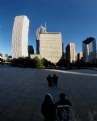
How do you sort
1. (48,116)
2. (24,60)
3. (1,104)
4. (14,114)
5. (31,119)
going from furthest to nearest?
(24,60) < (1,104) < (14,114) < (31,119) < (48,116)

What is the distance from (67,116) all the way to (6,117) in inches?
148

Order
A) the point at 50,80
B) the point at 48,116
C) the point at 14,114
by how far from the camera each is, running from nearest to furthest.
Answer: the point at 48,116
the point at 14,114
the point at 50,80

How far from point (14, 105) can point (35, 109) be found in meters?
1.70

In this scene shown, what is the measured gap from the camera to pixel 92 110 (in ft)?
43.8

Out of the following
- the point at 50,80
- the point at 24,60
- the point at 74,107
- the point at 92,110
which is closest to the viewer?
the point at 92,110

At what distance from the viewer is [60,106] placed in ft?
30.0

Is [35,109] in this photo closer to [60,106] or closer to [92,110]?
[92,110]

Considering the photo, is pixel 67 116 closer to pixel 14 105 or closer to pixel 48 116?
pixel 48 116

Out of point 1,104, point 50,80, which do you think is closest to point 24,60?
point 50,80

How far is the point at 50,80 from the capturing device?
25.9 metres

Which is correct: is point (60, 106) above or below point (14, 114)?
above

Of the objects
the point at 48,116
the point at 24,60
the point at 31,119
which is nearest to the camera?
the point at 48,116

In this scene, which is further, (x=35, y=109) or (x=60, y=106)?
(x=35, y=109)

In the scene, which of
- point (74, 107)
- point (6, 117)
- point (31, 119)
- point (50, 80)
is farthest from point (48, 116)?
point (50, 80)
